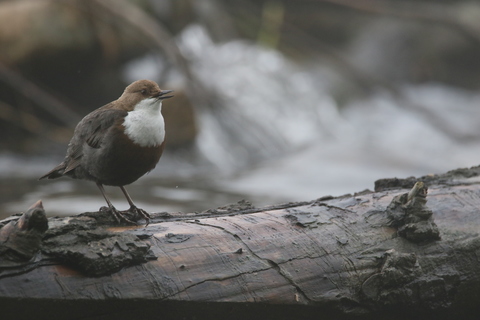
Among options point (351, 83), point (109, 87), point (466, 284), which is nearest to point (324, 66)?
point (351, 83)

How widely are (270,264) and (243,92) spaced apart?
8283 mm

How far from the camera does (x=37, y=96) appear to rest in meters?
7.91

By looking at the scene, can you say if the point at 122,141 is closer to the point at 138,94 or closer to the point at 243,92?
the point at 138,94

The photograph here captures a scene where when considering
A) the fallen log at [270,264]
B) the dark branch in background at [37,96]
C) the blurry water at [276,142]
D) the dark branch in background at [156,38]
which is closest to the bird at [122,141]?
the fallen log at [270,264]

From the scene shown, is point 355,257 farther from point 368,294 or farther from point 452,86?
point 452,86

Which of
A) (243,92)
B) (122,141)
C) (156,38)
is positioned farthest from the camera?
(243,92)

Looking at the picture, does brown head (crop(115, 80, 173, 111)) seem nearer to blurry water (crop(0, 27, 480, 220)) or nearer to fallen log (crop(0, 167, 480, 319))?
fallen log (crop(0, 167, 480, 319))

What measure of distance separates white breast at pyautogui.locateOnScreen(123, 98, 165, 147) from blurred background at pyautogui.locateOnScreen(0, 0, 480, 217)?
9.98 ft

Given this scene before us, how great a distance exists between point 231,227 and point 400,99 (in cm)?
757

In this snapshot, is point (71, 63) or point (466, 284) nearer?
point (466, 284)

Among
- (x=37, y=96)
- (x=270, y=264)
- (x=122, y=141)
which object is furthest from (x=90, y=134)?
(x=37, y=96)

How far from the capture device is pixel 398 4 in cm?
1304

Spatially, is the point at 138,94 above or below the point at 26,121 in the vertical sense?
below

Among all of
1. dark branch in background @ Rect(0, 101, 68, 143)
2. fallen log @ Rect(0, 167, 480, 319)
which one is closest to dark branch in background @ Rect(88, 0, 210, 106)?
dark branch in background @ Rect(0, 101, 68, 143)
